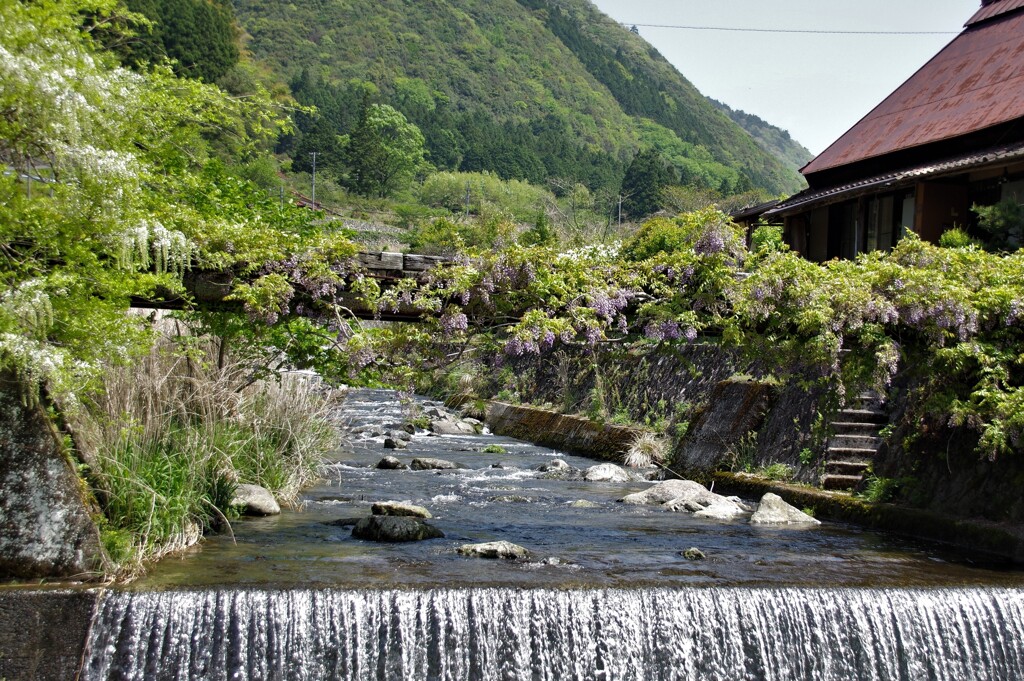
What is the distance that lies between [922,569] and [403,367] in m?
5.71

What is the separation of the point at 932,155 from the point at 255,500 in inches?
668

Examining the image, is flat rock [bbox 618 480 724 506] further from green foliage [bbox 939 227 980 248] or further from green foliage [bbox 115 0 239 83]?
green foliage [bbox 115 0 239 83]

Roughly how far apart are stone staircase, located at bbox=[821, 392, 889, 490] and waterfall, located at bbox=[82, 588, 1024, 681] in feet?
15.9

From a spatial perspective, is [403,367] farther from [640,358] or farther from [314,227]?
[640,358]

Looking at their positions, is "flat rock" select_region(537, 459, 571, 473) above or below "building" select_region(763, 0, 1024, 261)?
below

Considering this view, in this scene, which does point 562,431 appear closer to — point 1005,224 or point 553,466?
point 553,466

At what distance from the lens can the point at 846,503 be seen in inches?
511

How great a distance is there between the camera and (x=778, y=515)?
12.6 m

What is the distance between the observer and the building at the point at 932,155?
19891 mm

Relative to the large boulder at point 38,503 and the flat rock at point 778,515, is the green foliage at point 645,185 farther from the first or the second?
the large boulder at point 38,503

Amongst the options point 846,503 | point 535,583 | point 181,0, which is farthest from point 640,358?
point 181,0

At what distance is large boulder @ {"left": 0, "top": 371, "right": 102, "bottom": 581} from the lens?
7938mm

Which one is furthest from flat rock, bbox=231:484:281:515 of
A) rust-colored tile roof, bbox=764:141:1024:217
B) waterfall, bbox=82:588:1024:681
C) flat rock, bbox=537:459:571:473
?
rust-colored tile roof, bbox=764:141:1024:217

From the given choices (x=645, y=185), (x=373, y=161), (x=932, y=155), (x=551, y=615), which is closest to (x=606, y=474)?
(x=551, y=615)
